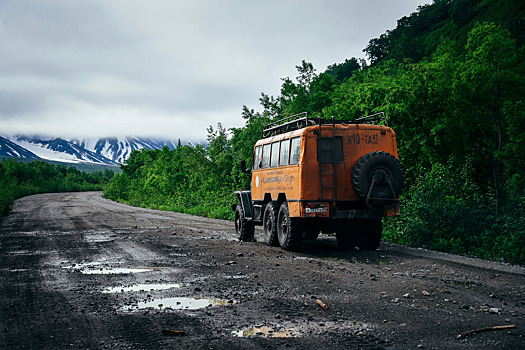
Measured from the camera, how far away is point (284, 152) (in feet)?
41.8

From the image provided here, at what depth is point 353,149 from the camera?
11.6 m

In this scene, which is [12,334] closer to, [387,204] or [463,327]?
[463,327]

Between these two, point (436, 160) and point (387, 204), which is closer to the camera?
point (387, 204)

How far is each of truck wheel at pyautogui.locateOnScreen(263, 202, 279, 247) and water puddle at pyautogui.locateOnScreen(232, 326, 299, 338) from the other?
772cm

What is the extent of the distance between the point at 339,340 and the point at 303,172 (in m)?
6.74

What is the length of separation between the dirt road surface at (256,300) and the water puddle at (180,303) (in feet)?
0.05

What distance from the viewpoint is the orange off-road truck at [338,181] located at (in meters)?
11.2

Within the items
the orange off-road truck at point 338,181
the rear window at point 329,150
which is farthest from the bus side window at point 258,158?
the rear window at point 329,150

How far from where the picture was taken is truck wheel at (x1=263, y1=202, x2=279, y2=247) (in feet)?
42.6

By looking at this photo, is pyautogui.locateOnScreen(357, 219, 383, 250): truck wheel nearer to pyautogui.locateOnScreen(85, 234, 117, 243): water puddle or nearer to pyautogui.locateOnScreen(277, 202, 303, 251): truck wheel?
pyautogui.locateOnScreen(277, 202, 303, 251): truck wheel

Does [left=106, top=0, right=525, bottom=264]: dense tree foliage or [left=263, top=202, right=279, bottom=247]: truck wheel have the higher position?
[left=106, top=0, right=525, bottom=264]: dense tree foliage

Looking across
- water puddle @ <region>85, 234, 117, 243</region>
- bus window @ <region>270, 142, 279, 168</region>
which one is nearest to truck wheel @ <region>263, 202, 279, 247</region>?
bus window @ <region>270, 142, 279, 168</region>

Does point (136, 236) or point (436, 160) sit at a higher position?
point (436, 160)

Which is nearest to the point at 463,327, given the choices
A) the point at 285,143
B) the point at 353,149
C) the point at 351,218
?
the point at 351,218
